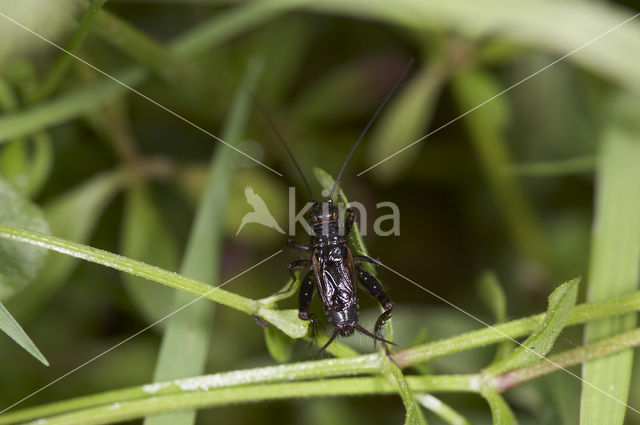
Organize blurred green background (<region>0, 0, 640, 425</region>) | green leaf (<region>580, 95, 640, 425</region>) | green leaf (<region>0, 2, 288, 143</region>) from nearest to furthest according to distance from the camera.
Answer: green leaf (<region>580, 95, 640, 425</region>) → green leaf (<region>0, 2, 288, 143</region>) → blurred green background (<region>0, 0, 640, 425</region>)

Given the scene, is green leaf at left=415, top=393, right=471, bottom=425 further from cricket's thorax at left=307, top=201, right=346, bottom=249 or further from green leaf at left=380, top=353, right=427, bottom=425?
cricket's thorax at left=307, top=201, right=346, bottom=249

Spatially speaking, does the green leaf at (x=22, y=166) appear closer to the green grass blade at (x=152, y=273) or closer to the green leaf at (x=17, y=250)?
the green leaf at (x=17, y=250)

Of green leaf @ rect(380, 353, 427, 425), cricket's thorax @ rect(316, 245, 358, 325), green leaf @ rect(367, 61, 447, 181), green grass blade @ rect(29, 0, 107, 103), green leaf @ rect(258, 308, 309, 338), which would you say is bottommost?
green leaf @ rect(380, 353, 427, 425)

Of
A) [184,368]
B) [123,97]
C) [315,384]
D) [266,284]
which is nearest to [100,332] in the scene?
[266,284]

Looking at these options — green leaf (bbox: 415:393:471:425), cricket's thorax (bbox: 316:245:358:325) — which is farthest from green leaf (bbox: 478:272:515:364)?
cricket's thorax (bbox: 316:245:358:325)

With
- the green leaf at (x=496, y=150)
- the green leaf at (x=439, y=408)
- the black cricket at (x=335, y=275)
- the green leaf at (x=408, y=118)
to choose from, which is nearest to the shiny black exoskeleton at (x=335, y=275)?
the black cricket at (x=335, y=275)

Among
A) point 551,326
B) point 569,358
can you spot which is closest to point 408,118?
point 569,358
